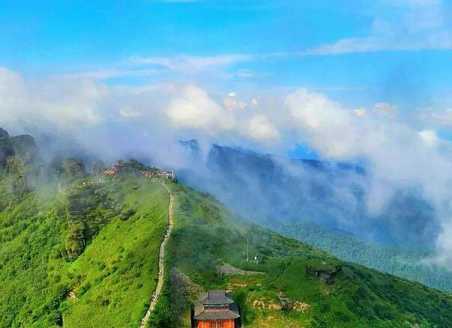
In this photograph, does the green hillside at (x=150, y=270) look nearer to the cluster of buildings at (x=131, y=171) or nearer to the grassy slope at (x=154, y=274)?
the grassy slope at (x=154, y=274)

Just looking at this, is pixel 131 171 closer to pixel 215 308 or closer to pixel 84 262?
pixel 84 262

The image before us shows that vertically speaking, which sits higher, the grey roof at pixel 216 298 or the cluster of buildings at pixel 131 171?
the cluster of buildings at pixel 131 171

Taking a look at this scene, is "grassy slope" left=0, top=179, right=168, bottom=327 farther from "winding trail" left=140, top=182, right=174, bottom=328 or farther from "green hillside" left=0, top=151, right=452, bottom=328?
"winding trail" left=140, top=182, right=174, bottom=328

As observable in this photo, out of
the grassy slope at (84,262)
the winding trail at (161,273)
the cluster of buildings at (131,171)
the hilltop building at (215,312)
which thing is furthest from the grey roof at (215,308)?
the cluster of buildings at (131,171)

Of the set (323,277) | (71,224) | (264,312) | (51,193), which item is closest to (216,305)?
(264,312)

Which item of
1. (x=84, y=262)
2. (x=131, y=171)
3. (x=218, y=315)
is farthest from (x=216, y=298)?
(x=131, y=171)

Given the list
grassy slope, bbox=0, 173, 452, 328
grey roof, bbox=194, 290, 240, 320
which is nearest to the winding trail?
grassy slope, bbox=0, 173, 452, 328
